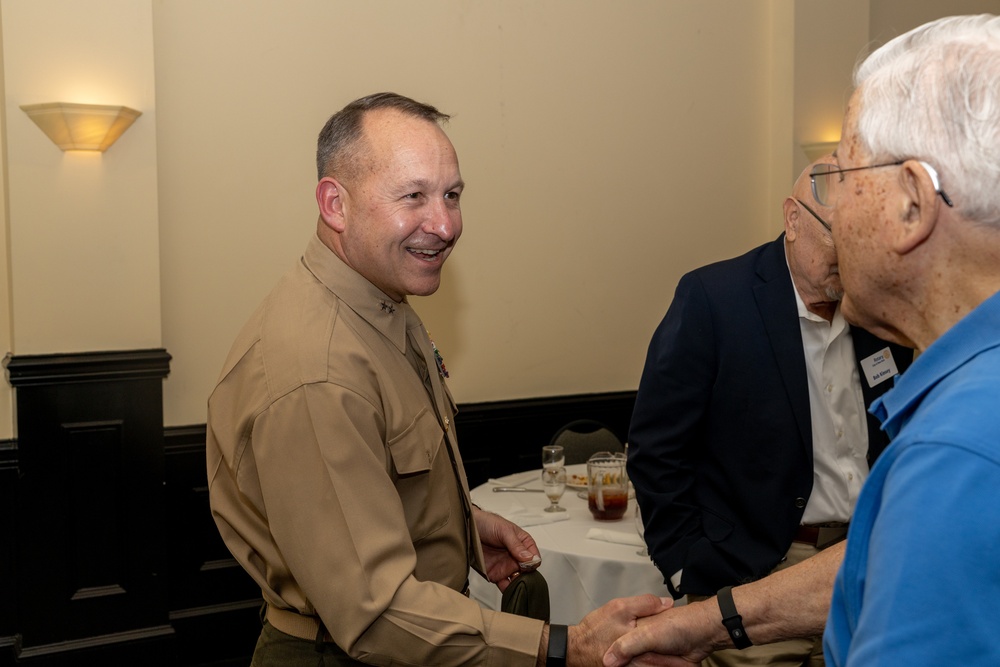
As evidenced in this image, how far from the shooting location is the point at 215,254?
4.45 m

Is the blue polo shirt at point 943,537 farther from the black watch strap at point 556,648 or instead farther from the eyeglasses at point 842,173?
the black watch strap at point 556,648

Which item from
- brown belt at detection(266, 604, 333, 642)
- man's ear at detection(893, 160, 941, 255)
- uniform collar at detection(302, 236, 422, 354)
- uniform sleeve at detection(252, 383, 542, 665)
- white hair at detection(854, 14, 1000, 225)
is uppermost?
white hair at detection(854, 14, 1000, 225)

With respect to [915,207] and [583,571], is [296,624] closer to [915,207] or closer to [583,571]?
[915,207]

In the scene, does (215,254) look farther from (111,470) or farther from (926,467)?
(926,467)

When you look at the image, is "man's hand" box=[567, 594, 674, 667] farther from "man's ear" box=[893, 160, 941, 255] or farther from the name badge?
"man's ear" box=[893, 160, 941, 255]

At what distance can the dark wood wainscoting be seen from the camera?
159 inches

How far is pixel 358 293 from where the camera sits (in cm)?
180

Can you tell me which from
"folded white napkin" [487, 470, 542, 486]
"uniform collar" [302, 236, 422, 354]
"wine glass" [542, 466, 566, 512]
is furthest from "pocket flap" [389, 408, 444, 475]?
"folded white napkin" [487, 470, 542, 486]

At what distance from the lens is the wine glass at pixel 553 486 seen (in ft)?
11.1

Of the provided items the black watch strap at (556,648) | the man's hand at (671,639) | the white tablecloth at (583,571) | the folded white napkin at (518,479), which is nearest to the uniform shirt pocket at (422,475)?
the black watch strap at (556,648)

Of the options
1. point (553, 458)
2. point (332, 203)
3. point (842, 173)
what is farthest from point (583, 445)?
point (842, 173)

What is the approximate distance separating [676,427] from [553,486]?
3.77ft

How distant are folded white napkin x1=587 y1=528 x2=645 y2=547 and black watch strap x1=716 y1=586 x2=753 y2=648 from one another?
1.25 m

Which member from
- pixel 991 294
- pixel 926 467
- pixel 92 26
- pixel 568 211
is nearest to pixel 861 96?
pixel 991 294
